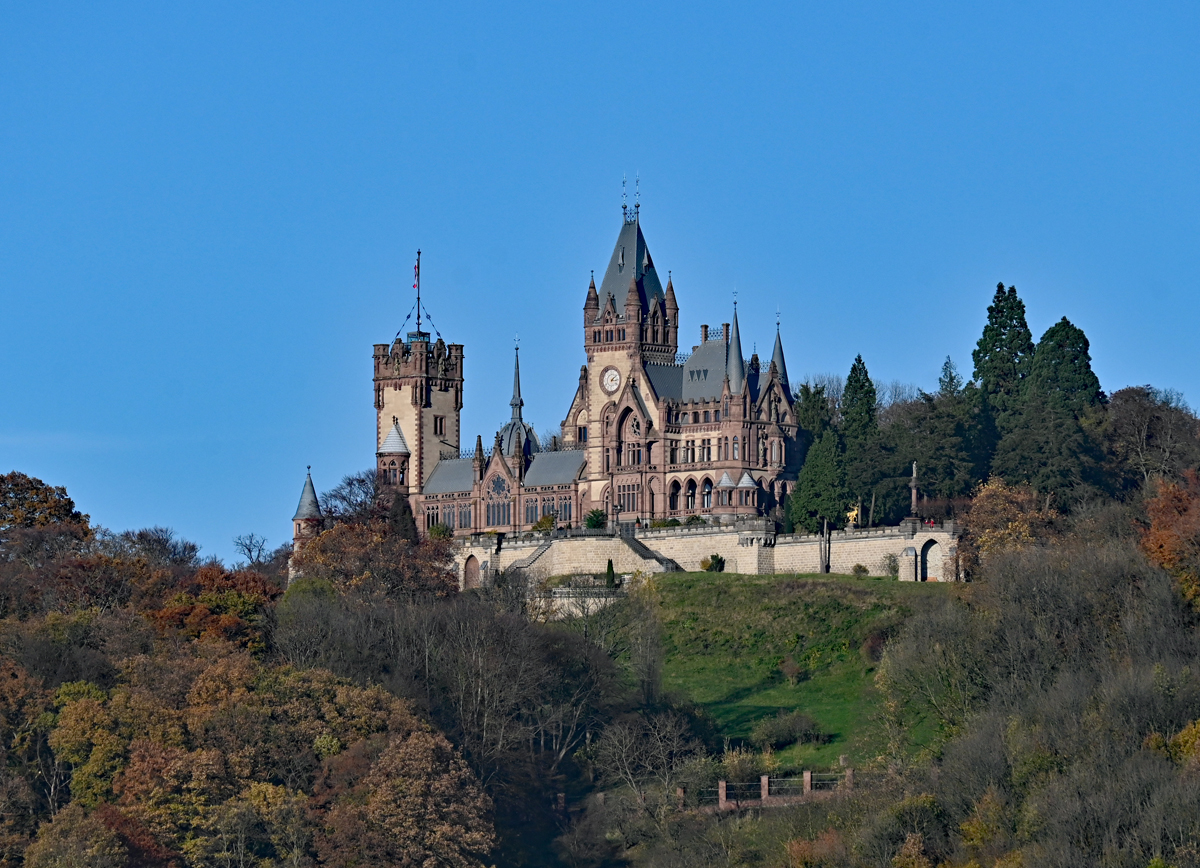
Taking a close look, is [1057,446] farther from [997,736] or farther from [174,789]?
[174,789]

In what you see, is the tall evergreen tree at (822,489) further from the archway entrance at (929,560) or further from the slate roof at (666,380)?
the slate roof at (666,380)

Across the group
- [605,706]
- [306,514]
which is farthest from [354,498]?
[605,706]

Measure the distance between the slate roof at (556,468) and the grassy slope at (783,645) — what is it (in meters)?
12.8

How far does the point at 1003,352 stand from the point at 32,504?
120 feet

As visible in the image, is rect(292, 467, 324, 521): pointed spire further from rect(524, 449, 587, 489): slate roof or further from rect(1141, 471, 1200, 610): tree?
rect(1141, 471, 1200, 610): tree

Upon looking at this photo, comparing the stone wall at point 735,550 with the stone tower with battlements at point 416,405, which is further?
the stone tower with battlements at point 416,405

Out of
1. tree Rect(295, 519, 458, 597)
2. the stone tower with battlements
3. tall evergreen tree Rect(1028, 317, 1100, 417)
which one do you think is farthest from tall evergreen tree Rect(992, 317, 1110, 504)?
the stone tower with battlements

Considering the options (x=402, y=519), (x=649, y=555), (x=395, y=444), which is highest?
(x=395, y=444)

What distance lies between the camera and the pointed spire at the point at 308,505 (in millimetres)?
109500

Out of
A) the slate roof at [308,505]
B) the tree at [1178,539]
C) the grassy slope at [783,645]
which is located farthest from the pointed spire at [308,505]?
the tree at [1178,539]

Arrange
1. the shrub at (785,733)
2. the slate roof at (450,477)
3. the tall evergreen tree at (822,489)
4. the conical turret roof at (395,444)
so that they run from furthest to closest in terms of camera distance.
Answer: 1. the conical turret roof at (395,444)
2. the slate roof at (450,477)
3. the tall evergreen tree at (822,489)
4. the shrub at (785,733)

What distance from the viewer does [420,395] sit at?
369 ft

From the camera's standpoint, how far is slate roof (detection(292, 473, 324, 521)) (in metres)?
110

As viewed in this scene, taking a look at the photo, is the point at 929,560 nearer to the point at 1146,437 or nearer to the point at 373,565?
the point at 1146,437
